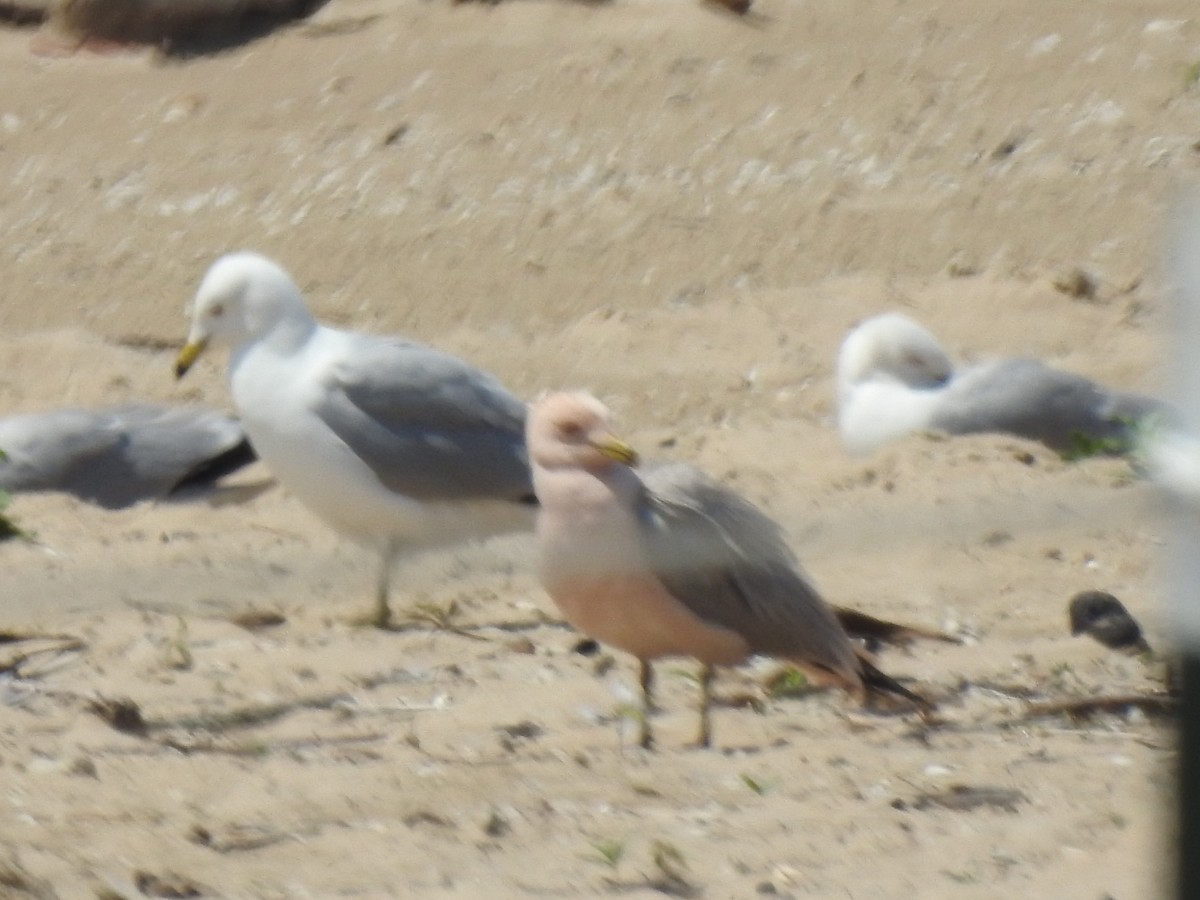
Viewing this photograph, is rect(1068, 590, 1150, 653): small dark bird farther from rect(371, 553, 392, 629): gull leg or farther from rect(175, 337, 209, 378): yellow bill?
rect(175, 337, 209, 378): yellow bill

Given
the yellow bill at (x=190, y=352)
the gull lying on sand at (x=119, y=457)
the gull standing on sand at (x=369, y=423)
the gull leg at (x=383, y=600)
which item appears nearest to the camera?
the gull leg at (x=383, y=600)

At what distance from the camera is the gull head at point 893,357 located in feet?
26.8

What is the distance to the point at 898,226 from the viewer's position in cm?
984

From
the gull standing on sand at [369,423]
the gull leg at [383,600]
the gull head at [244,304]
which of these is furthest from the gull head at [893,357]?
the gull leg at [383,600]

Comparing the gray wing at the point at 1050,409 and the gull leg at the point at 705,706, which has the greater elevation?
the gray wing at the point at 1050,409

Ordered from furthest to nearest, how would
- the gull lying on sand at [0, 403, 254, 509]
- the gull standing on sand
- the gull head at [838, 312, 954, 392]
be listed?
the gull head at [838, 312, 954, 392] < the gull lying on sand at [0, 403, 254, 509] < the gull standing on sand

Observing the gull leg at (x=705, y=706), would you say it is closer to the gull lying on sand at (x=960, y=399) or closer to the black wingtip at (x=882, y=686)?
the black wingtip at (x=882, y=686)

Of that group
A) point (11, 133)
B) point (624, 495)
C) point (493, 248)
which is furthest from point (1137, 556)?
point (11, 133)

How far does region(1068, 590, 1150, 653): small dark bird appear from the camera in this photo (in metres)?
5.29

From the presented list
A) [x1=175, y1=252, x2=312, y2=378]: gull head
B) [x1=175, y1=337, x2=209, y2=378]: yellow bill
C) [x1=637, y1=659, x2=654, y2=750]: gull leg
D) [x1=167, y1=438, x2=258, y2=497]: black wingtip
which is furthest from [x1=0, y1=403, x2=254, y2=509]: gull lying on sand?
[x1=637, y1=659, x2=654, y2=750]: gull leg

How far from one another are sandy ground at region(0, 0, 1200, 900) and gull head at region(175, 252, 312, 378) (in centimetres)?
64

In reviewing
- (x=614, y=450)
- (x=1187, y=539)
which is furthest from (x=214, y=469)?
(x=1187, y=539)

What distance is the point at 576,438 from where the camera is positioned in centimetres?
456

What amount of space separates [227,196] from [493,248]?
1504mm
